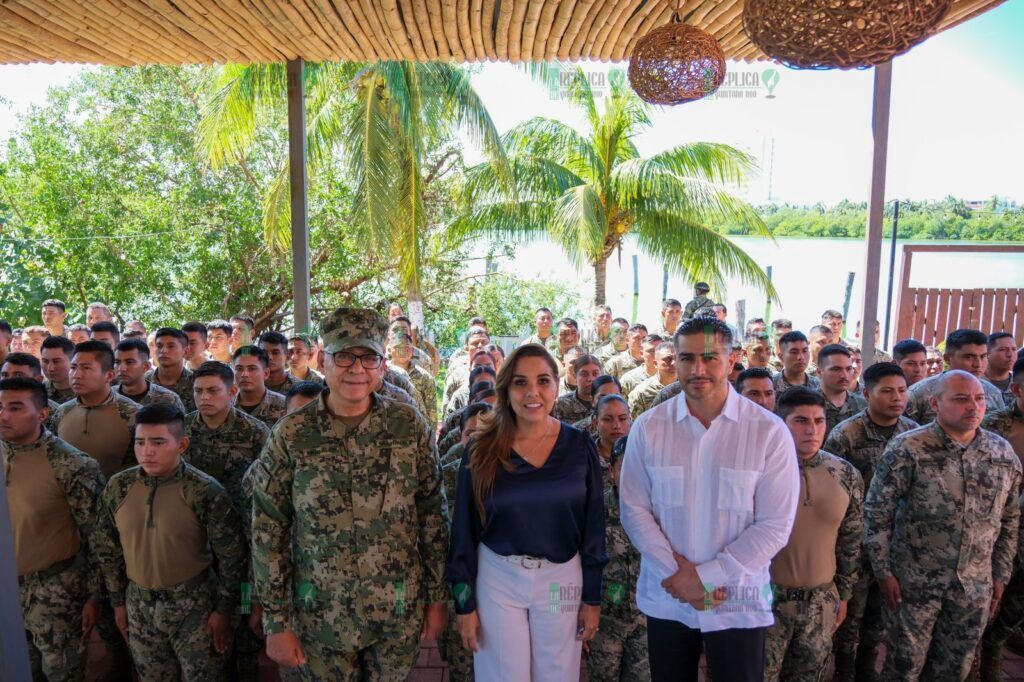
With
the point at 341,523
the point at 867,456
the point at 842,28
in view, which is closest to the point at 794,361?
the point at 867,456

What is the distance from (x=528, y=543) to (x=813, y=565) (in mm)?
1405

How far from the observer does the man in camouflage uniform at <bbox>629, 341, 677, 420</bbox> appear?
5.51m

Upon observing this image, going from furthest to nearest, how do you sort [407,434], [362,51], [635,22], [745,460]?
[362,51]
[635,22]
[407,434]
[745,460]

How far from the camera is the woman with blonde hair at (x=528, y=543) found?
8.43 ft

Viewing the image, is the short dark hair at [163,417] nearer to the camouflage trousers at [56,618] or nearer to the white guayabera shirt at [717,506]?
the camouflage trousers at [56,618]

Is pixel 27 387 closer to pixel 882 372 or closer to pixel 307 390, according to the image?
pixel 307 390

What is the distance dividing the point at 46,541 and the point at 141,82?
1483 centimetres

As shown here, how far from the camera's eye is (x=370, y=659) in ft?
8.59

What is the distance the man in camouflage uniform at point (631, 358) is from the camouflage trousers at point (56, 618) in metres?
5.27

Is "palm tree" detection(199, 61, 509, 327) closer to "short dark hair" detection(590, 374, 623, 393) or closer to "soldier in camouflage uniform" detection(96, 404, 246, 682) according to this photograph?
"short dark hair" detection(590, 374, 623, 393)

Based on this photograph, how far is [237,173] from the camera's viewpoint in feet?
48.3

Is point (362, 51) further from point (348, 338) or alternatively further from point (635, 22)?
point (348, 338)

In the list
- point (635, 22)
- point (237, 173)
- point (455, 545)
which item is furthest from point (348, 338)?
point (237, 173)

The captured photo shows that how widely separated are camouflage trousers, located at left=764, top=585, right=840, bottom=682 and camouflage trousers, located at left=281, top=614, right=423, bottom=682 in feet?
5.21
